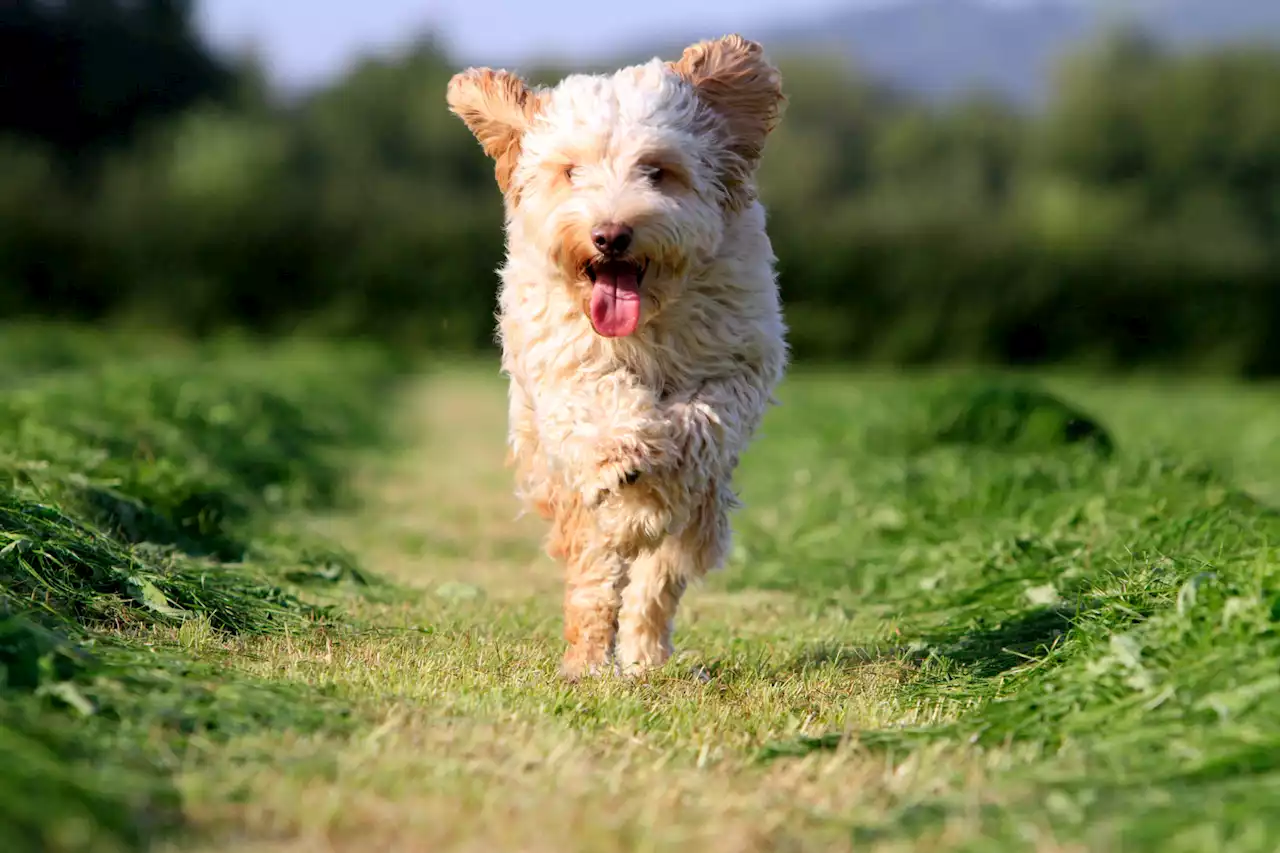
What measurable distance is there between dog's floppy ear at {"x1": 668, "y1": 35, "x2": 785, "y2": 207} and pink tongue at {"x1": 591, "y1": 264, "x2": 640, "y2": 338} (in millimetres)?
624

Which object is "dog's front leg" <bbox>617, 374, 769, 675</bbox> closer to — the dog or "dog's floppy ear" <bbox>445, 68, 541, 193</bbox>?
the dog

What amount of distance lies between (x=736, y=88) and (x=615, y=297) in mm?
951

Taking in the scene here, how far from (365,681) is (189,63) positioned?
3581cm

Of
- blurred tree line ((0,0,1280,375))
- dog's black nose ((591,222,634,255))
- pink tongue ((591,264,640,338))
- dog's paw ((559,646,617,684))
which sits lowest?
blurred tree line ((0,0,1280,375))

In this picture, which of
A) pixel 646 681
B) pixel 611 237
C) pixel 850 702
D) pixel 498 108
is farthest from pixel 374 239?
pixel 850 702

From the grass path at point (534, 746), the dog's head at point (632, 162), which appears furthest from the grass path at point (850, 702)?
the dog's head at point (632, 162)

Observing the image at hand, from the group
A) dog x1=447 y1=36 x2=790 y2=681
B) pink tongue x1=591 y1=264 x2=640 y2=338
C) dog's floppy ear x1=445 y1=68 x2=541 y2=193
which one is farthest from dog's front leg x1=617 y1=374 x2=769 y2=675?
dog's floppy ear x1=445 y1=68 x2=541 y2=193

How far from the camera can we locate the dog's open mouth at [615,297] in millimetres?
4582

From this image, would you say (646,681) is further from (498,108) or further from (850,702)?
(498,108)

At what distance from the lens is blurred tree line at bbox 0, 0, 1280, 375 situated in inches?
1126

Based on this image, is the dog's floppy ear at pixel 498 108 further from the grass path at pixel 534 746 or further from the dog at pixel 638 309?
the grass path at pixel 534 746

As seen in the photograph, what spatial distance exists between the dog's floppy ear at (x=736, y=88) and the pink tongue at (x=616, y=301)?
62 centimetres

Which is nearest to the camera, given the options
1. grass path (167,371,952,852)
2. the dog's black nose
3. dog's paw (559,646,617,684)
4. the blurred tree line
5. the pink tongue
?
grass path (167,371,952,852)

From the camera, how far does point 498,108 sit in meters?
5.02
